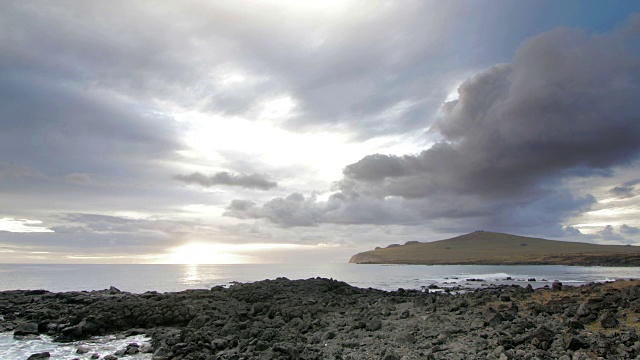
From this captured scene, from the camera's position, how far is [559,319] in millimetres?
21328

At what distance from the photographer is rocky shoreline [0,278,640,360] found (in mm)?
17297

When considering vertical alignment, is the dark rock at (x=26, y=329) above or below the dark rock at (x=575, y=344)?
below

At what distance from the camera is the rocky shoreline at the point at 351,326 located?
17.3 m

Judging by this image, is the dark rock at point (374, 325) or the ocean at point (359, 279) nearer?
A: the dark rock at point (374, 325)

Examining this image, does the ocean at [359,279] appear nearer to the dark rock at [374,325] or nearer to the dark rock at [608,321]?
the dark rock at [374,325]

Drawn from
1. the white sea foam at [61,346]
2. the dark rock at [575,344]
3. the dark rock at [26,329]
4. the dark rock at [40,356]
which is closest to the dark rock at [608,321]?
the dark rock at [575,344]

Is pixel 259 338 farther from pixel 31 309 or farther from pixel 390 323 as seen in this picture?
pixel 31 309

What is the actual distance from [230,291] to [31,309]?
663 inches

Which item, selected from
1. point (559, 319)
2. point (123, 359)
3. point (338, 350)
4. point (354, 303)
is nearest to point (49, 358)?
point (123, 359)

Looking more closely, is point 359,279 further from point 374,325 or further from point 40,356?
point 40,356

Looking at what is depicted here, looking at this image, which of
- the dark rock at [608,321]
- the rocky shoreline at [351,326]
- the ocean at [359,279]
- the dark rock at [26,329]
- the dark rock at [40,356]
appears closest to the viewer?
the rocky shoreline at [351,326]

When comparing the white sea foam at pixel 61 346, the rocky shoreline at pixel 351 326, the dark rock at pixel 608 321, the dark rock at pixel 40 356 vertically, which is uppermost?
the dark rock at pixel 608 321

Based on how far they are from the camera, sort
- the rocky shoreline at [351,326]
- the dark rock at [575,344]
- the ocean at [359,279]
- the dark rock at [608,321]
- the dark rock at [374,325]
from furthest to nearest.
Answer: the ocean at [359,279] → the dark rock at [374,325] → the dark rock at [608,321] → the rocky shoreline at [351,326] → the dark rock at [575,344]

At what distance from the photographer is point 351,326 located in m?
23.7
